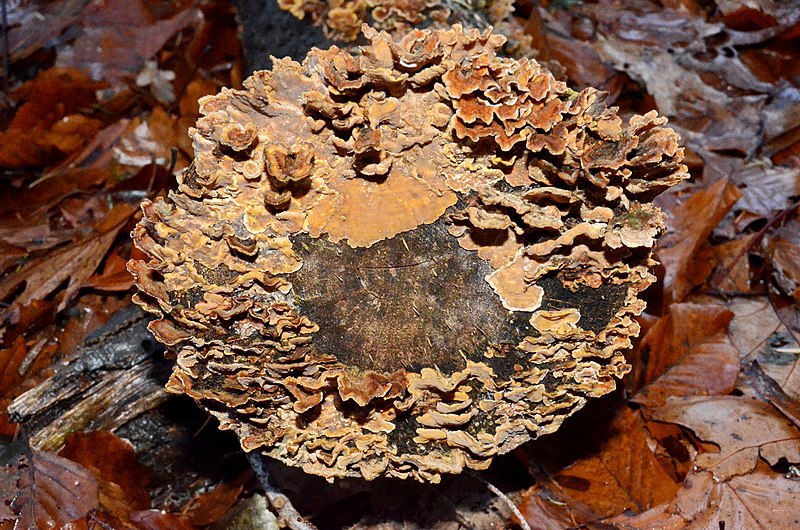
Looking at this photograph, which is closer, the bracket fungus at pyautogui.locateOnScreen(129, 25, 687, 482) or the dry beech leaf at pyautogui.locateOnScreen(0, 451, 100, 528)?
the bracket fungus at pyautogui.locateOnScreen(129, 25, 687, 482)

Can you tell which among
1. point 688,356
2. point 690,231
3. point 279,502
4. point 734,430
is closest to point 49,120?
point 279,502

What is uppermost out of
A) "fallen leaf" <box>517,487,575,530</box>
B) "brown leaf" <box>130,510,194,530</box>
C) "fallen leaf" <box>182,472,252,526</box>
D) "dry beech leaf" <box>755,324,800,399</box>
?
"dry beech leaf" <box>755,324,800,399</box>

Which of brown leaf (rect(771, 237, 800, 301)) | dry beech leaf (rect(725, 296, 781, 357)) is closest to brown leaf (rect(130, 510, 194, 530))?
dry beech leaf (rect(725, 296, 781, 357))

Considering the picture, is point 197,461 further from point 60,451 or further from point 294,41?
point 294,41

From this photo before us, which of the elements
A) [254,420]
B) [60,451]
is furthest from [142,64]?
[254,420]

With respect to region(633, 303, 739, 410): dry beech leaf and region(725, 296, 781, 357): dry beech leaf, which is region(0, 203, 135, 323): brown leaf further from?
region(725, 296, 781, 357): dry beech leaf

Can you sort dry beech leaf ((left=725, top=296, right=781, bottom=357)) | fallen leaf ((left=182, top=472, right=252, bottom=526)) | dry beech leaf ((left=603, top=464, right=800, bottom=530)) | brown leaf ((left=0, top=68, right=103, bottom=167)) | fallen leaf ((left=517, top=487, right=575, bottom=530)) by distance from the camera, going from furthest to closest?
brown leaf ((left=0, top=68, right=103, bottom=167)), dry beech leaf ((left=725, top=296, right=781, bottom=357)), fallen leaf ((left=182, top=472, right=252, bottom=526)), fallen leaf ((left=517, top=487, right=575, bottom=530)), dry beech leaf ((left=603, top=464, right=800, bottom=530))

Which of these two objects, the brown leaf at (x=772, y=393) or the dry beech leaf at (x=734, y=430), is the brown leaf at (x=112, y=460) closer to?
the dry beech leaf at (x=734, y=430)
